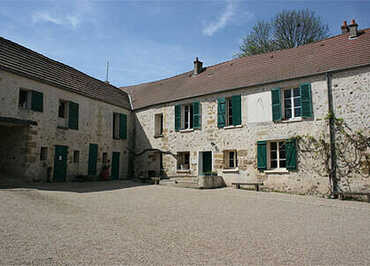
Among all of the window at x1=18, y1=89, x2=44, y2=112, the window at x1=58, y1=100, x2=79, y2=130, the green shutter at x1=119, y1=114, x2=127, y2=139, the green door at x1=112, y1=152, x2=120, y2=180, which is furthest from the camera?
the green shutter at x1=119, y1=114, x2=127, y2=139

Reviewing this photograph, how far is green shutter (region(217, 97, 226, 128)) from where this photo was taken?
14180 mm

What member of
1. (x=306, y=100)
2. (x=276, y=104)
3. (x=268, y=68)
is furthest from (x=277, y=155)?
(x=268, y=68)

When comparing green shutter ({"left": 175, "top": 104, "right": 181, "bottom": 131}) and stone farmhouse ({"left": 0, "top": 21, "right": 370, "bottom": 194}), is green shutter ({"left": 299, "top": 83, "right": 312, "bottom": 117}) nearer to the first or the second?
stone farmhouse ({"left": 0, "top": 21, "right": 370, "bottom": 194})

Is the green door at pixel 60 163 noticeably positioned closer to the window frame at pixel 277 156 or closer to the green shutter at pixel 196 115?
the green shutter at pixel 196 115

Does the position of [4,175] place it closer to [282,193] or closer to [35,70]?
[35,70]

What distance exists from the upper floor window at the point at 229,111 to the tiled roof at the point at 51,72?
6529mm

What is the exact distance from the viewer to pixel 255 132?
42.8 ft

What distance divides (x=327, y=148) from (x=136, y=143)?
11.0 meters

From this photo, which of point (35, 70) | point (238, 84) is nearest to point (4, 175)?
point (35, 70)

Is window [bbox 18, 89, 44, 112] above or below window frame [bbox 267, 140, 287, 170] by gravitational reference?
above

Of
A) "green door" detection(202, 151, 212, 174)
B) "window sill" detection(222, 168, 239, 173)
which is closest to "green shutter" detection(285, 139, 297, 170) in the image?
"window sill" detection(222, 168, 239, 173)

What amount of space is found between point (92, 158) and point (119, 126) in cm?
283

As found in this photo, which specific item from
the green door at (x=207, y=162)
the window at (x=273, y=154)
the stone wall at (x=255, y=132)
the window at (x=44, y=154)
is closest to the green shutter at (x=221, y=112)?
the stone wall at (x=255, y=132)

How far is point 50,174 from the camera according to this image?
12984 mm
